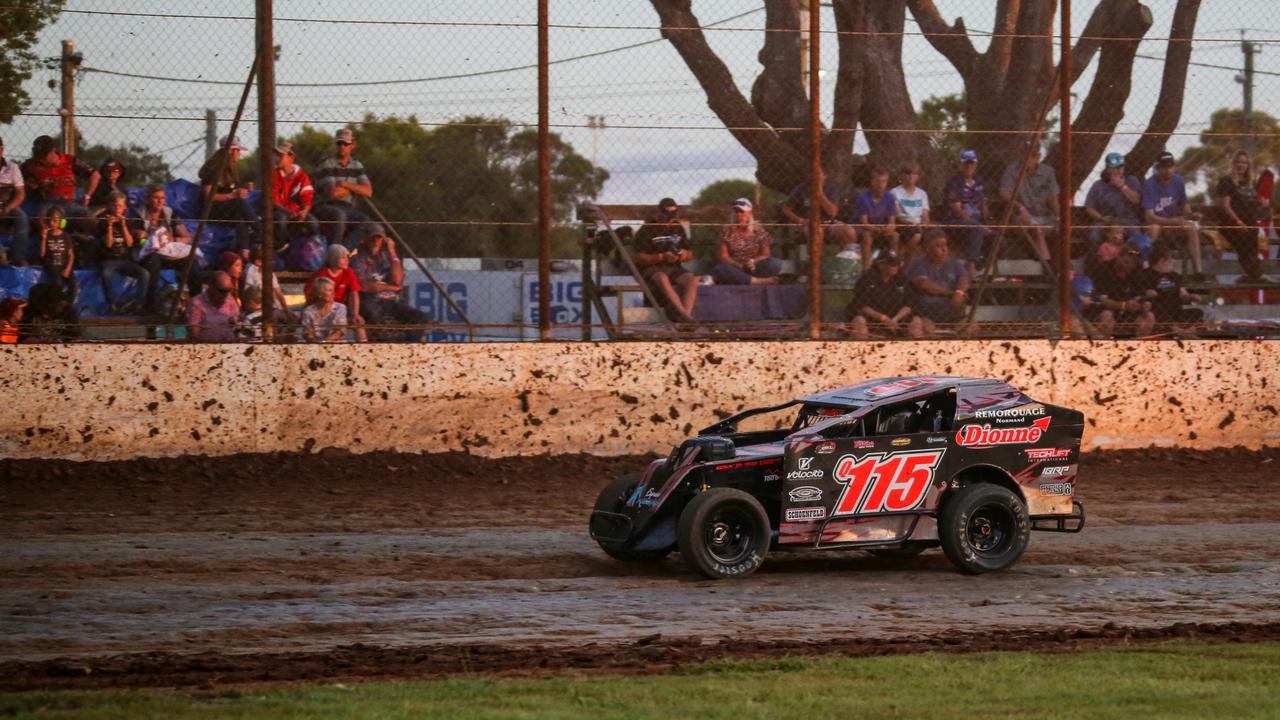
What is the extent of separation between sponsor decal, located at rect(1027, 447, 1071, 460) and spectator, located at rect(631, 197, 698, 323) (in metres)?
5.00

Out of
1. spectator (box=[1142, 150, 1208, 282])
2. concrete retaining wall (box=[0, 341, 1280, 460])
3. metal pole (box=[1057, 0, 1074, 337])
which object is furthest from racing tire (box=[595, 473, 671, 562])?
spectator (box=[1142, 150, 1208, 282])

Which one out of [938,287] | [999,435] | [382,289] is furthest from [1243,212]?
[382,289]

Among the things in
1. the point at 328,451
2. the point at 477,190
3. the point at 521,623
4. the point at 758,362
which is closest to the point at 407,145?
the point at 477,190

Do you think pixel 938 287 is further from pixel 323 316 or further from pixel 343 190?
pixel 323 316

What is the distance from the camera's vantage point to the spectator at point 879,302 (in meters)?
14.2

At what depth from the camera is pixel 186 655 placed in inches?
264

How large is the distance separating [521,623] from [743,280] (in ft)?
23.0

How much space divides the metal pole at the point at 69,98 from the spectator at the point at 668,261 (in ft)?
16.6

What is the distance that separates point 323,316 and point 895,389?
5.91 m

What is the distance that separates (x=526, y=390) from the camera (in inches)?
531

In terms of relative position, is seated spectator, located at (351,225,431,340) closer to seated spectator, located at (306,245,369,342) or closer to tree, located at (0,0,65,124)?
seated spectator, located at (306,245,369,342)

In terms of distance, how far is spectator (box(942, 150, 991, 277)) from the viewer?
14.5m

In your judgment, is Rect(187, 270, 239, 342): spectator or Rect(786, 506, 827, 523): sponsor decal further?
Rect(187, 270, 239, 342): spectator

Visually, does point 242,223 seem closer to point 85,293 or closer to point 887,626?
point 85,293
